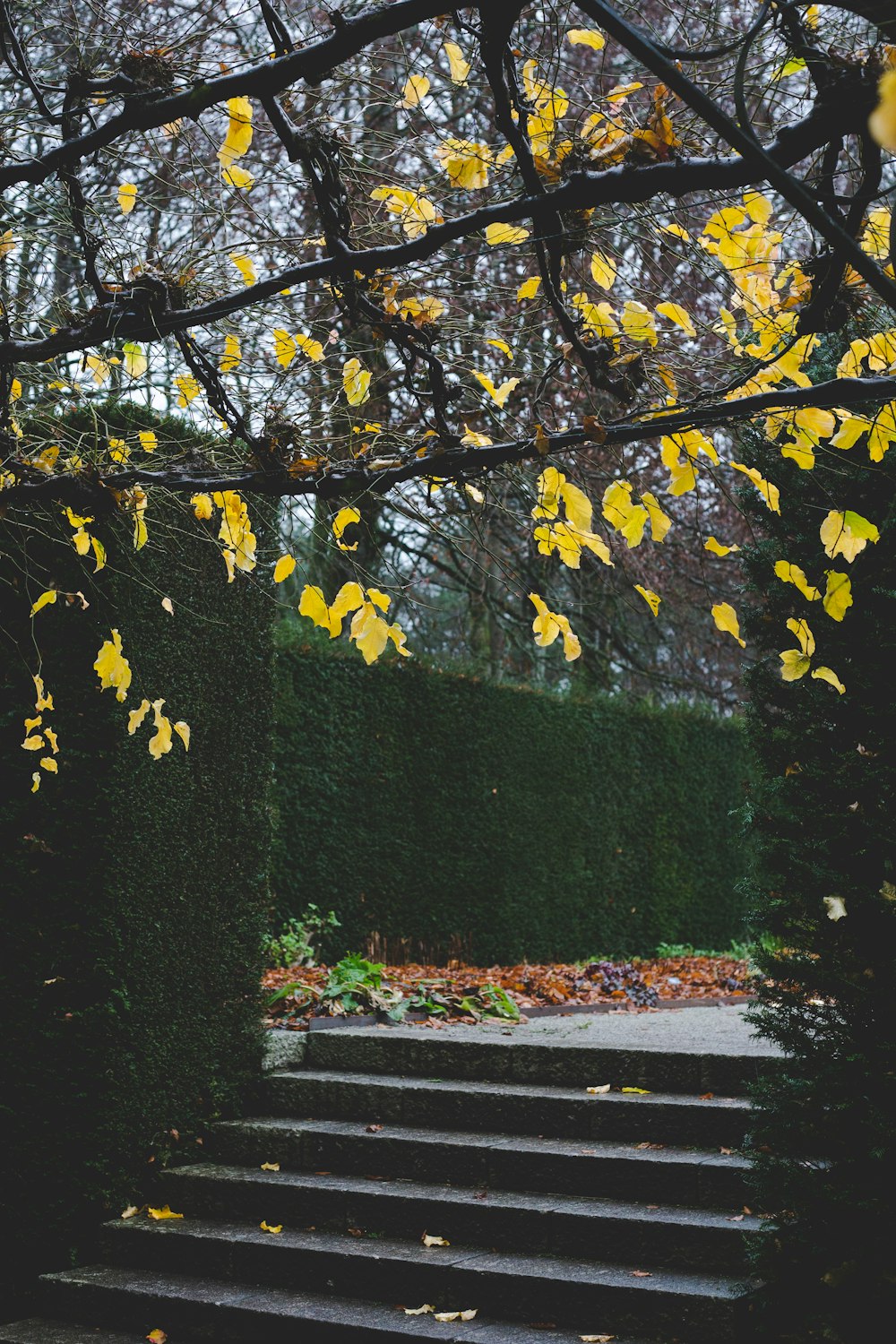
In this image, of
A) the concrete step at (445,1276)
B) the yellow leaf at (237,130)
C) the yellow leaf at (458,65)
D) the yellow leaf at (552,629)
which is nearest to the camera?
the yellow leaf at (237,130)

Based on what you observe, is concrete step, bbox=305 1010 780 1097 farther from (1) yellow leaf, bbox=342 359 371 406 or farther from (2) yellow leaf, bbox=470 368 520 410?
(1) yellow leaf, bbox=342 359 371 406

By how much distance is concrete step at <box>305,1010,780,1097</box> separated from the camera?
514cm

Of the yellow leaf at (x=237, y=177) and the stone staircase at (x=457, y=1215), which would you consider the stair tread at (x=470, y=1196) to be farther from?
the yellow leaf at (x=237, y=177)

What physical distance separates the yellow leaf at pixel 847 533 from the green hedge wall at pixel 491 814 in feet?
17.5

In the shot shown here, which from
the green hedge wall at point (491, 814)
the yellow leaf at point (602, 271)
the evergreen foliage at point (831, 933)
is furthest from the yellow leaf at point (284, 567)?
the green hedge wall at point (491, 814)

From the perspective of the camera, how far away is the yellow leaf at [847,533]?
3115 millimetres

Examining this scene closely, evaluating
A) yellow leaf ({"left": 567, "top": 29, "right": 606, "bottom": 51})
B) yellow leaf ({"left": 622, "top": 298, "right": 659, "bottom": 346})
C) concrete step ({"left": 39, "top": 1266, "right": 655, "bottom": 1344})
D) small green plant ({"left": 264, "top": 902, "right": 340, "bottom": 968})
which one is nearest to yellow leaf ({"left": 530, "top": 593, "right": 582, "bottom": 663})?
yellow leaf ({"left": 622, "top": 298, "right": 659, "bottom": 346})

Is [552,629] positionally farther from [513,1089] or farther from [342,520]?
[513,1089]

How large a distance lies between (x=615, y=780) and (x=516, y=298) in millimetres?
9455

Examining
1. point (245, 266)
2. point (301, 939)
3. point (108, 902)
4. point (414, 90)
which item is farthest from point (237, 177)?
point (301, 939)

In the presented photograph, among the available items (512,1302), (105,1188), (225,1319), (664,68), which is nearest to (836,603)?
(664,68)

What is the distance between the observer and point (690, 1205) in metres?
4.60

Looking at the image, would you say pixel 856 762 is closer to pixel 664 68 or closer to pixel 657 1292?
pixel 657 1292

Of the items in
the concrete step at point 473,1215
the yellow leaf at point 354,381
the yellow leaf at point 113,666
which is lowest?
the concrete step at point 473,1215
